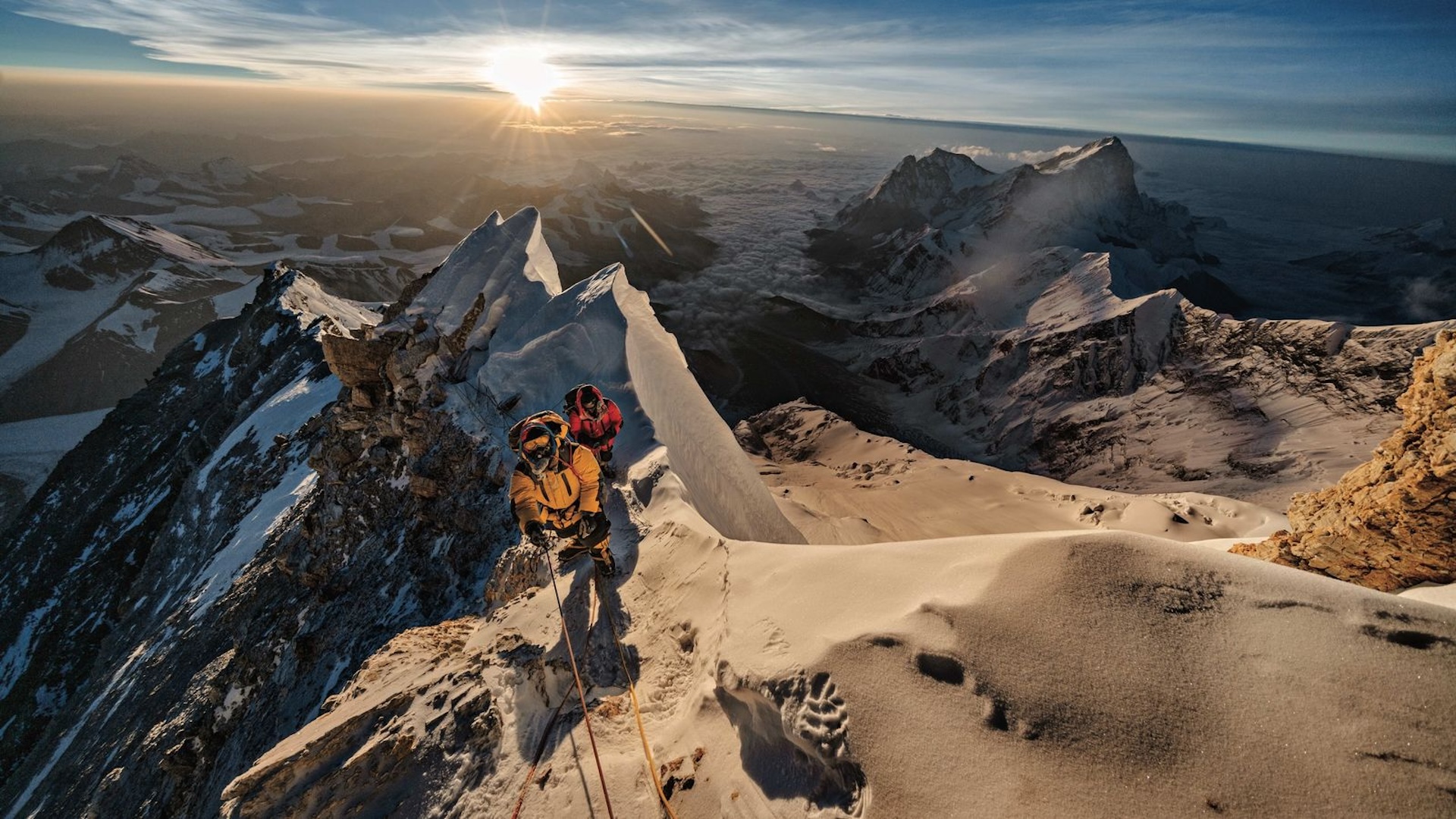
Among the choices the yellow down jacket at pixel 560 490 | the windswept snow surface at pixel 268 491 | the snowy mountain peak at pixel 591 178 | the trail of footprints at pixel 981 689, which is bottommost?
the windswept snow surface at pixel 268 491

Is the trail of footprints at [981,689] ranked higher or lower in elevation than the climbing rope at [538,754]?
higher

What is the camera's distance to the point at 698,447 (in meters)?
11.7

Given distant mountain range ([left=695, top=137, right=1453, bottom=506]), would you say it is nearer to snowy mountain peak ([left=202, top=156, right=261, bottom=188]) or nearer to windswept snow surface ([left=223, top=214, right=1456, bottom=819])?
windswept snow surface ([left=223, top=214, right=1456, bottom=819])

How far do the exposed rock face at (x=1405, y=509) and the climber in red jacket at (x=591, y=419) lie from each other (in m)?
8.08

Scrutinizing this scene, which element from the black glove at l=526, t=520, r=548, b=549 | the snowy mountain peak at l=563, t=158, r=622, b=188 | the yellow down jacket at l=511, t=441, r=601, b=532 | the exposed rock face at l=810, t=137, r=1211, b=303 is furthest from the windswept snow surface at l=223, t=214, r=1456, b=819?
the snowy mountain peak at l=563, t=158, r=622, b=188

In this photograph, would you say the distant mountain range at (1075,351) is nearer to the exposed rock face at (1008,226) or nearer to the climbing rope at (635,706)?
the exposed rock face at (1008,226)

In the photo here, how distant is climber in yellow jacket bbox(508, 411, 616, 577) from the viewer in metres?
5.80

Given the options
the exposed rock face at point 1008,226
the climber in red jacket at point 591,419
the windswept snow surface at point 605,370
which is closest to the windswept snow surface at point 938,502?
the windswept snow surface at point 605,370

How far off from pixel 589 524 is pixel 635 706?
8.02 feet

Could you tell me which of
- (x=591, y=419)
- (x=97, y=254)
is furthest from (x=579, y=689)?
(x=97, y=254)

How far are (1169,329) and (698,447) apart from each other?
5122 centimetres

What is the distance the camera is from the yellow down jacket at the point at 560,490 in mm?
6035

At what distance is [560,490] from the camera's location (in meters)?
6.14

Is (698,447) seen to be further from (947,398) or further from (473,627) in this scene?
(947,398)
